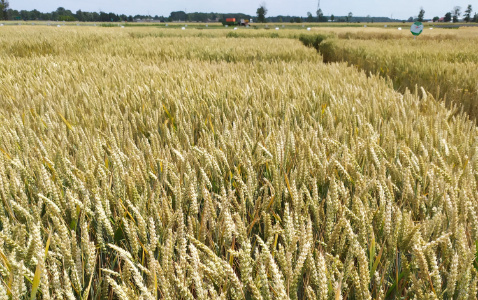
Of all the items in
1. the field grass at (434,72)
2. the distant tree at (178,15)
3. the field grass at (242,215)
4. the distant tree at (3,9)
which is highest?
the distant tree at (178,15)

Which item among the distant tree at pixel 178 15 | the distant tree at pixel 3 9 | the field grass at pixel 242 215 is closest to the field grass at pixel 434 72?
the field grass at pixel 242 215

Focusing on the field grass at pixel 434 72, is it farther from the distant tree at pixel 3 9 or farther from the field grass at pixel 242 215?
the distant tree at pixel 3 9

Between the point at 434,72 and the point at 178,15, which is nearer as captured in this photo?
the point at 434,72

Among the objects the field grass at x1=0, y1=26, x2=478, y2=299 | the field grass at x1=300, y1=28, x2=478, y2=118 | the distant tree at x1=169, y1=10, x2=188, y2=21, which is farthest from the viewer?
the distant tree at x1=169, y1=10, x2=188, y2=21

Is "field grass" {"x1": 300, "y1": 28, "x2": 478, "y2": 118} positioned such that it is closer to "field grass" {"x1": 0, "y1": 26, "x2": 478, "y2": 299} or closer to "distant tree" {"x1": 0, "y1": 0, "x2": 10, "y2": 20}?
"field grass" {"x1": 0, "y1": 26, "x2": 478, "y2": 299}

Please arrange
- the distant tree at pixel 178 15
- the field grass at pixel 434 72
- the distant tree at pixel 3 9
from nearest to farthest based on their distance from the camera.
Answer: the field grass at pixel 434 72, the distant tree at pixel 3 9, the distant tree at pixel 178 15

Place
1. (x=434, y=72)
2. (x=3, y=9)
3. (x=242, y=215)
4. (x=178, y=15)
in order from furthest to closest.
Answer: (x=178, y=15) → (x=3, y=9) → (x=434, y=72) → (x=242, y=215)

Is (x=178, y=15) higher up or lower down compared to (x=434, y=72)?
higher up

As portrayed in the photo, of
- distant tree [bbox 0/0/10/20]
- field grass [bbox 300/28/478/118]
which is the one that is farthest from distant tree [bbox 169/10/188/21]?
field grass [bbox 300/28/478/118]

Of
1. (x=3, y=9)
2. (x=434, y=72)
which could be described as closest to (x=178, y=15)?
(x=3, y=9)

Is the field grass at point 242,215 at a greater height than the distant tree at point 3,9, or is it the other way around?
the distant tree at point 3,9

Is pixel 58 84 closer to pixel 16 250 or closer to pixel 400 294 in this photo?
pixel 16 250

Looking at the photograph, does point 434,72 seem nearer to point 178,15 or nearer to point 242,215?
point 242,215

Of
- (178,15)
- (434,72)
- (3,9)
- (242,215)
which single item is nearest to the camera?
(242,215)
